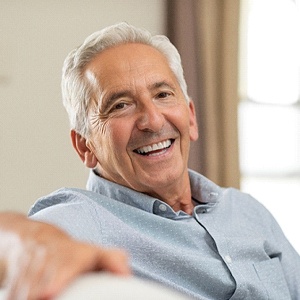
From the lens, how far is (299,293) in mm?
2049

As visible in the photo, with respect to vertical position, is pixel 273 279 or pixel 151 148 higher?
pixel 151 148

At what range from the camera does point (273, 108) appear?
4.12 m

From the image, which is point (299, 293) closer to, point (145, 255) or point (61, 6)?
point (145, 255)

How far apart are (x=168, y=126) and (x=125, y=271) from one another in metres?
1.24

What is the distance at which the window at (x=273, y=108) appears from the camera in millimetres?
4070

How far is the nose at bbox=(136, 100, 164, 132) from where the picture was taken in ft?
6.21

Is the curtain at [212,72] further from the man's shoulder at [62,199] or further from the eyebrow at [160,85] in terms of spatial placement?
the man's shoulder at [62,199]

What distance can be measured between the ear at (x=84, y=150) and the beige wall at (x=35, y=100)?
1.54 m

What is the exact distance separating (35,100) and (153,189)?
1.82 meters

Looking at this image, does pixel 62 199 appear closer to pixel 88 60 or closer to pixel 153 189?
pixel 153 189

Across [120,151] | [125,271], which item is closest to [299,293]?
[120,151]

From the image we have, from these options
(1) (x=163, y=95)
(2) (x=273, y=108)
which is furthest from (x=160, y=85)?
(2) (x=273, y=108)

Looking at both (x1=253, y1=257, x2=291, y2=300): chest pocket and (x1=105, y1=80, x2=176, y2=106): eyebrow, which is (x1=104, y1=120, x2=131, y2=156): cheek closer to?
(x1=105, y1=80, x2=176, y2=106): eyebrow

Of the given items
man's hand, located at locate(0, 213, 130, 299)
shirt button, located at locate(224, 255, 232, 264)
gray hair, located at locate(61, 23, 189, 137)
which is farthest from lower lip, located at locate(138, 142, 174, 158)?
man's hand, located at locate(0, 213, 130, 299)
